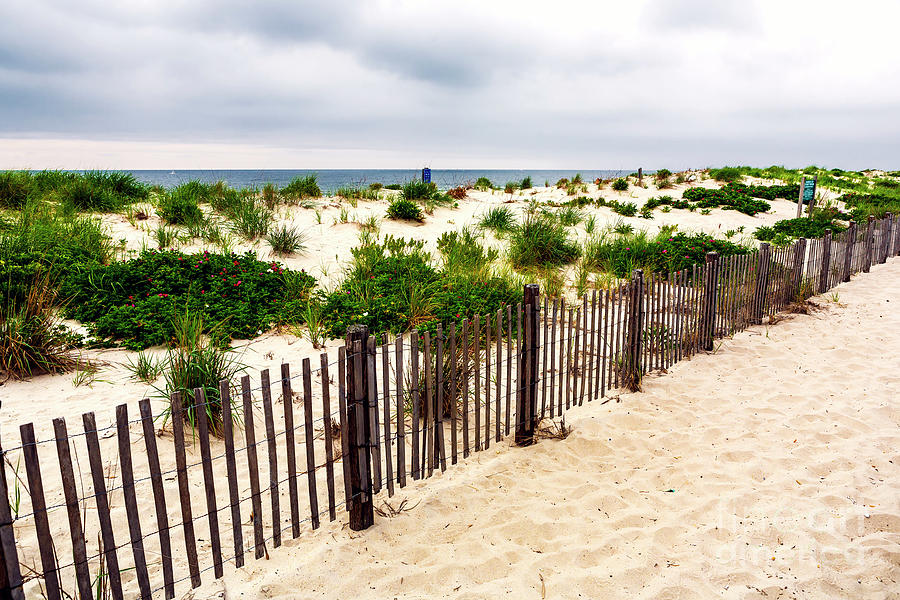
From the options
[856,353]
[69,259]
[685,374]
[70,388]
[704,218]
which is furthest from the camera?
[704,218]

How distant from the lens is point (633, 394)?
229 inches

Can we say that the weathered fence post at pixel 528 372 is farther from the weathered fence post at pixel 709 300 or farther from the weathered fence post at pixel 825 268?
the weathered fence post at pixel 825 268

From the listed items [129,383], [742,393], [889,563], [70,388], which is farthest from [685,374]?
[70,388]

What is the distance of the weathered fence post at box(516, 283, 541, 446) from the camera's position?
14.9 feet

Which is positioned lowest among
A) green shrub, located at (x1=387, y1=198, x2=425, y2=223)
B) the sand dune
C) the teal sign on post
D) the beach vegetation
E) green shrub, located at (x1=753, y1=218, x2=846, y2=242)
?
→ the sand dune

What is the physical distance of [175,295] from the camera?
6.94m

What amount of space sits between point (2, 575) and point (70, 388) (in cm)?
334

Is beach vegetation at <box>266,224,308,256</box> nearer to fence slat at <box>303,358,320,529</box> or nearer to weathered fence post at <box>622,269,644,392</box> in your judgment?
weathered fence post at <box>622,269,644,392</box>

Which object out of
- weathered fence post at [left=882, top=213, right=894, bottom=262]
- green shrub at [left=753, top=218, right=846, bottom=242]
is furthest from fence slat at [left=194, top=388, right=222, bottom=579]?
weathered fence post at [left=882, top=213, right=894, bottom=262]

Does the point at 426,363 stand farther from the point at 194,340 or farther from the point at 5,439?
the point at 5,439

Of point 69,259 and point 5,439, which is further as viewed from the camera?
point 69,259

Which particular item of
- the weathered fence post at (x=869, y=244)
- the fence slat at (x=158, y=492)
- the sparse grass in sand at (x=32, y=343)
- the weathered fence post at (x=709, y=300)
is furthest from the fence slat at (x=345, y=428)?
the weathered fence post at (x=869, y=244)

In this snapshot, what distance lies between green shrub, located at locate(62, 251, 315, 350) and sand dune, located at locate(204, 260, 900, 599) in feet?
12.1

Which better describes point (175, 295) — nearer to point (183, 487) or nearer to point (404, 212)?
point (183, 487)
